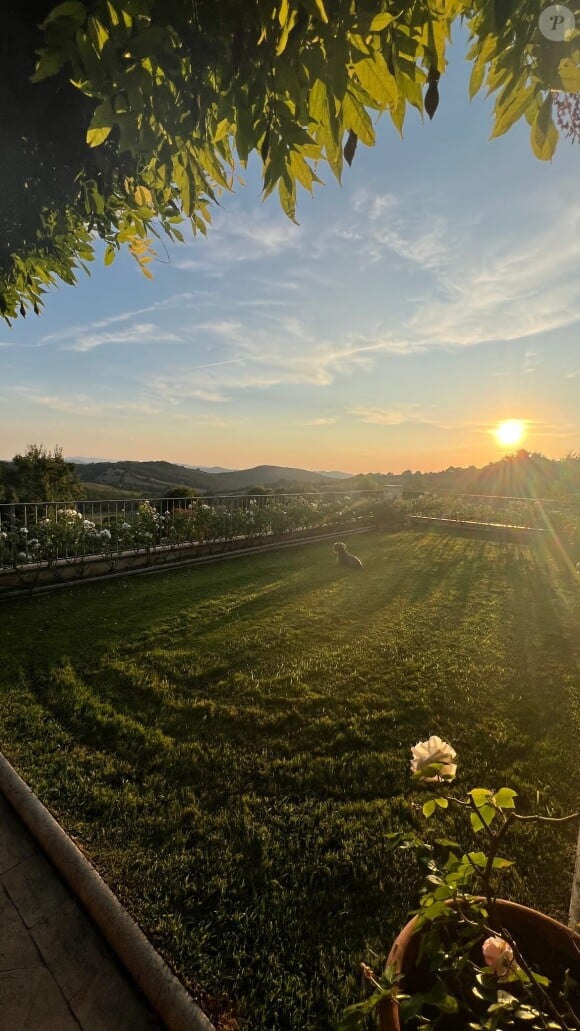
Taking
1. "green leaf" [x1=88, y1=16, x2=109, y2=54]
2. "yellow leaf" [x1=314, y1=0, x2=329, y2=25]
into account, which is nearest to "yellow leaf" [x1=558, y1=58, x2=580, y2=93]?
"yellow leaf" [x1=314, y1=0, x2=329, y2=25]

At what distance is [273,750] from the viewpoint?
10.7ft

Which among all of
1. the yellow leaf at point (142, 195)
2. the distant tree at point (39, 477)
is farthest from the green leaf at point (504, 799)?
the distant tree at point (39, 477)

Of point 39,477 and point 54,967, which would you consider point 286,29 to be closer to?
point 54,967

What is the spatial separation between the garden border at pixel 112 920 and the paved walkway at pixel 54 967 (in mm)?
40

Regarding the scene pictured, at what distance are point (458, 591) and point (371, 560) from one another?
2.98m

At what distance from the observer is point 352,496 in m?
Answer: 19.0

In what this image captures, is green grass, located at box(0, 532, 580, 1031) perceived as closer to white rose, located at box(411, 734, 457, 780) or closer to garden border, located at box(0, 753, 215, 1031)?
garden border, located at box(0, 753, 215, 1031)

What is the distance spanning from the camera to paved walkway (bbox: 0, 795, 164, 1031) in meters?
1.64

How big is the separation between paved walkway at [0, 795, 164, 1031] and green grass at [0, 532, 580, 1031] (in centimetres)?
17

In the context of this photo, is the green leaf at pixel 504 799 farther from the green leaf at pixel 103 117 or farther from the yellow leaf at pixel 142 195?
the yellow leaf at pixel 142 195

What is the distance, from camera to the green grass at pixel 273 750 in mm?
1955

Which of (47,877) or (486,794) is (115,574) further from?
(486,794)

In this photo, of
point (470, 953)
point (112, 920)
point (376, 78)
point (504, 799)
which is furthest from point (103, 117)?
point (112, 920)

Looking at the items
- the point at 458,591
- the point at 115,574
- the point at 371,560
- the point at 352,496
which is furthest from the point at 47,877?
the point at 352,496
